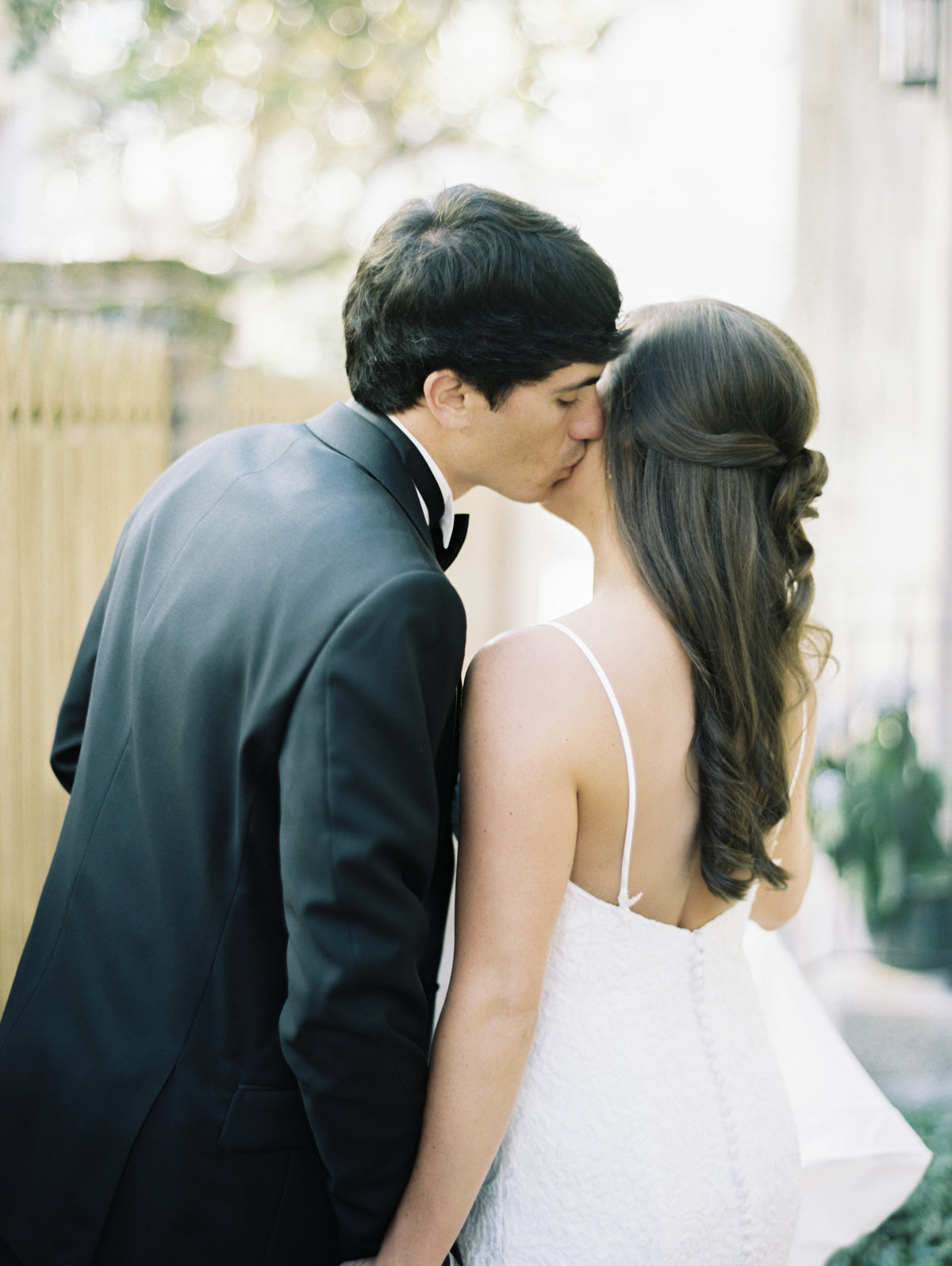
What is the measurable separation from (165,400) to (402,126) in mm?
4076

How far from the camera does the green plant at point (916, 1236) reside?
269 centimetres

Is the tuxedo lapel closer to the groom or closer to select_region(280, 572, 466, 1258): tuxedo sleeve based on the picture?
the groom

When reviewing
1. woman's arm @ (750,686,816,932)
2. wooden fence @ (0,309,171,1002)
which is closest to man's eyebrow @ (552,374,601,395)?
woman's arm @ (750,686,816,932)

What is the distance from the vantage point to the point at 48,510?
254cm

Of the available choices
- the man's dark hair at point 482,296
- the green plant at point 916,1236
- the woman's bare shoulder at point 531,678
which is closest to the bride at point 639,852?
the woman's bare shoulder at point 531,678

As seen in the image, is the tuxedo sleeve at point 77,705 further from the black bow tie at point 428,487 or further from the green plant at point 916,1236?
the green plant at point 916,1236

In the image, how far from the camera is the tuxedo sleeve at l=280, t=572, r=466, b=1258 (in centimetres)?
120

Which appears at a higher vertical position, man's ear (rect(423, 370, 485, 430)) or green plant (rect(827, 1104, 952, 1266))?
man's ear (rect(423, 370, 485, 430))

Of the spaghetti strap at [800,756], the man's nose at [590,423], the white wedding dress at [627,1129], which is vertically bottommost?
the white wedding dress at [627,1129]

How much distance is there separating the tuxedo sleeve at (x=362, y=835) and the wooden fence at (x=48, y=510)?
1549 millimetres

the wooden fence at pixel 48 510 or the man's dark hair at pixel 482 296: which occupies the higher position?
the man's dark hair at pixel 482 296

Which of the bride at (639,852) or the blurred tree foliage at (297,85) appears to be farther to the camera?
the blurred tree foliage at (297,85)

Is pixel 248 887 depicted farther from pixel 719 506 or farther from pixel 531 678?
pixel 719 506

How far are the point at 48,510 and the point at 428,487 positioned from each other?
1401 millimetres
